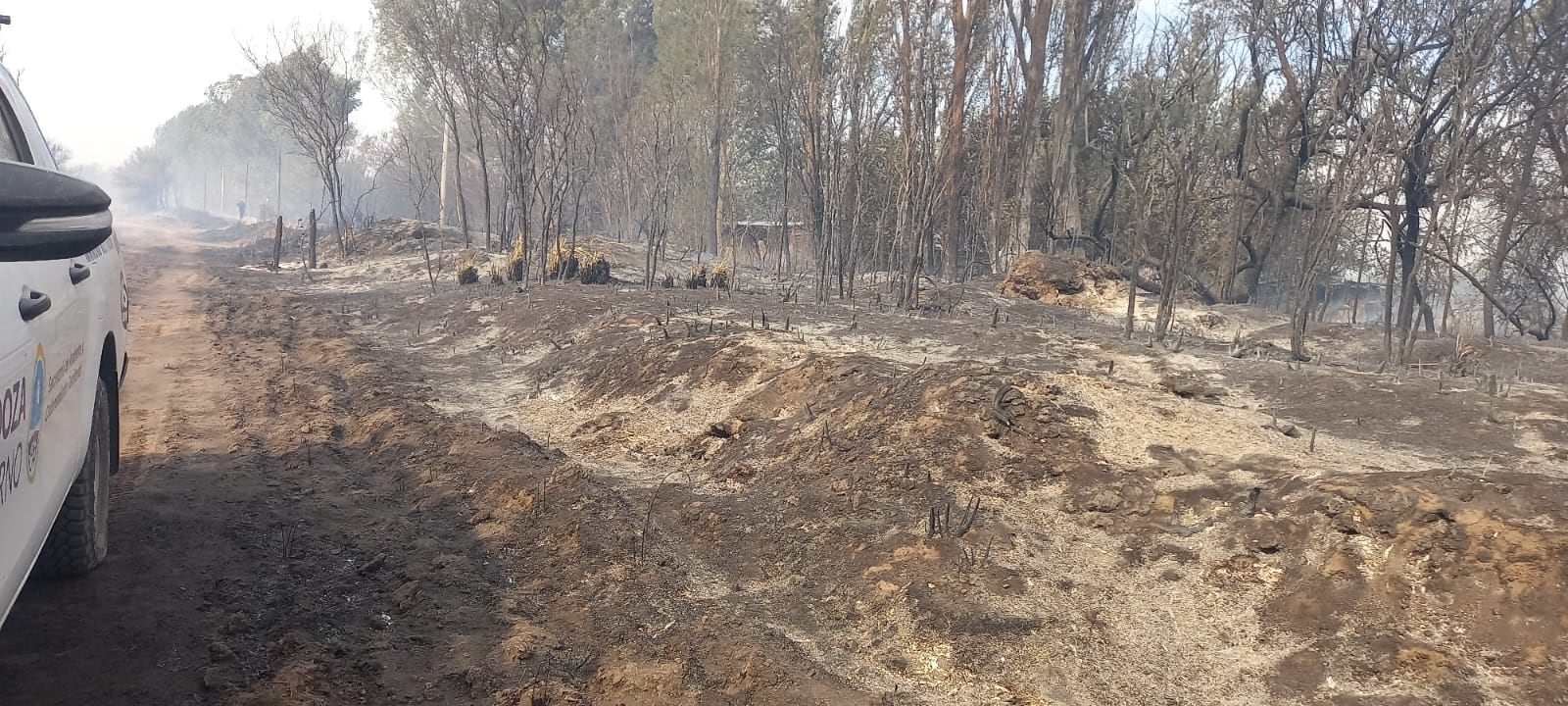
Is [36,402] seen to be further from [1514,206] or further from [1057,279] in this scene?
[1514,206]

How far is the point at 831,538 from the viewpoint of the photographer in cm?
486

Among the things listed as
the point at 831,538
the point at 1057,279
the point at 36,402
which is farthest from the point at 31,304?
the point at 1057,279

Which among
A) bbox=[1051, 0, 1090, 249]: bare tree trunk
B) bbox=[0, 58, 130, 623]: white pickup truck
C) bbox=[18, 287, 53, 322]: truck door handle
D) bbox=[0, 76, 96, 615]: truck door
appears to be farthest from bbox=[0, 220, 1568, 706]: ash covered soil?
bbox=[1051, 0, 1090, 249]: bare tree trunk

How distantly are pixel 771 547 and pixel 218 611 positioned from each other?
2.59m

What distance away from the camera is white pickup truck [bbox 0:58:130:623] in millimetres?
2074

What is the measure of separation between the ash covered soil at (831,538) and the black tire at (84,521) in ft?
0.35

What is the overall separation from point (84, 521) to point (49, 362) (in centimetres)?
125

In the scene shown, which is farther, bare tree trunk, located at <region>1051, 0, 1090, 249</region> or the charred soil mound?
bare tree trunk, located at <region>1051, 0, 1090, 249</region>

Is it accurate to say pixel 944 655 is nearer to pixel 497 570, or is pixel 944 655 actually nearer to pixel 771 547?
pixel 771 547

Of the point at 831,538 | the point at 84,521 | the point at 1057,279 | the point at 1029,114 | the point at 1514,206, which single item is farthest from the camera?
the point at 1029,114

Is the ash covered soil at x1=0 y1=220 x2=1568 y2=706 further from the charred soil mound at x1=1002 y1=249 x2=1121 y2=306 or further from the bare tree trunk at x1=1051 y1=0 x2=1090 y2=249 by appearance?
the bare tree trunk at x1=1051 y1=0 x2=1090 y2=249

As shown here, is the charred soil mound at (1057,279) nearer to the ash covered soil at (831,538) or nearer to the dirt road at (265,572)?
the ash covered soil at (831,538)

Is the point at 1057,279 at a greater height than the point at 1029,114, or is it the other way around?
the point at 1029,114

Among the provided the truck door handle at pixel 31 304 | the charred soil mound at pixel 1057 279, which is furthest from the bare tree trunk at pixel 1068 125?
the truck door handle at pixel 31 304
